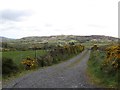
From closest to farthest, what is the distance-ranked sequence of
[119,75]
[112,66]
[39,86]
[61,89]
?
[61,89] → [39,86] → [119,75] → [112,66]

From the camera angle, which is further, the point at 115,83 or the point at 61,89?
the point at 115,83

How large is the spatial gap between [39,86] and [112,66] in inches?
261

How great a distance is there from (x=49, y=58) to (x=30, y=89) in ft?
83.2

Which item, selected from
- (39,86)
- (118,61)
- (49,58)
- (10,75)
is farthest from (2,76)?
→ (49,58)

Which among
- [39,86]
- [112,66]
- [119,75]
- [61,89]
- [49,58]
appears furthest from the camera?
[49,58]

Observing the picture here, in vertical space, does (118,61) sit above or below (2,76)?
above

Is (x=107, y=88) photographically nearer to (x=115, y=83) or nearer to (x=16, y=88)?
(x=115, y=83)

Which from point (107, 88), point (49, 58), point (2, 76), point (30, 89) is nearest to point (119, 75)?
point (107, 88)

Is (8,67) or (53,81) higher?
(8,67)

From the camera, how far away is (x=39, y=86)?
1992 centimetres

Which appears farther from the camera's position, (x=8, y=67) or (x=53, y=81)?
(x=8, y=67)

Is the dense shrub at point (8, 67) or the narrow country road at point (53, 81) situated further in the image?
the dense shrub at point (8, 67)

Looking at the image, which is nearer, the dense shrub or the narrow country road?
the narrow country road

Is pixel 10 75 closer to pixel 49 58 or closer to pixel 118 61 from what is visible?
pixel 118 61
